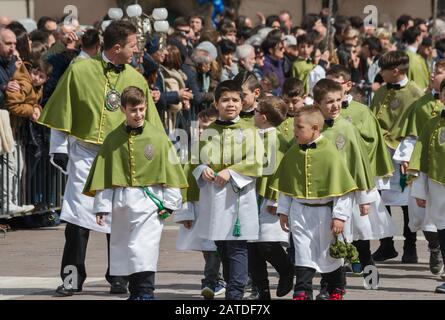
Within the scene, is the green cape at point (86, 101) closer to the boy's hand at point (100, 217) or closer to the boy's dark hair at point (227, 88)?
the boy's dark hair at point (227, 88)

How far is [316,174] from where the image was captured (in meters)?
10.8

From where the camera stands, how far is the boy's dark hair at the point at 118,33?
1173cm

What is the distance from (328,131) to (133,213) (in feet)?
6.12

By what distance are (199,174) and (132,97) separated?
0.76 metres

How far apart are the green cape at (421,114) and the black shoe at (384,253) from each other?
105 centimetres

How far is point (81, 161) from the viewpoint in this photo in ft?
38.8

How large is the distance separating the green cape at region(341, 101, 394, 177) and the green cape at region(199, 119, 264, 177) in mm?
1873

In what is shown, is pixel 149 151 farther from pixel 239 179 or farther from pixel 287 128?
pixel 287 128

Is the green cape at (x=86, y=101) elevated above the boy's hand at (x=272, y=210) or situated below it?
above

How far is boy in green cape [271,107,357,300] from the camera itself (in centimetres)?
1074

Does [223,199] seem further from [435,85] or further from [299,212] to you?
[435,85]

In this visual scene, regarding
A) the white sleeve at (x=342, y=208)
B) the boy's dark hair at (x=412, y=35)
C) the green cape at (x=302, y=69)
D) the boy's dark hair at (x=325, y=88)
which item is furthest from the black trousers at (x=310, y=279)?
the boy's dark hair at (x=412, y=35)

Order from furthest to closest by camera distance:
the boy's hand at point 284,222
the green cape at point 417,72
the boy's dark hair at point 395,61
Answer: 1. the green cape at point 417,72
2. the boy's dark hair at point 395,61
3. the boy's hand at point 284,222
